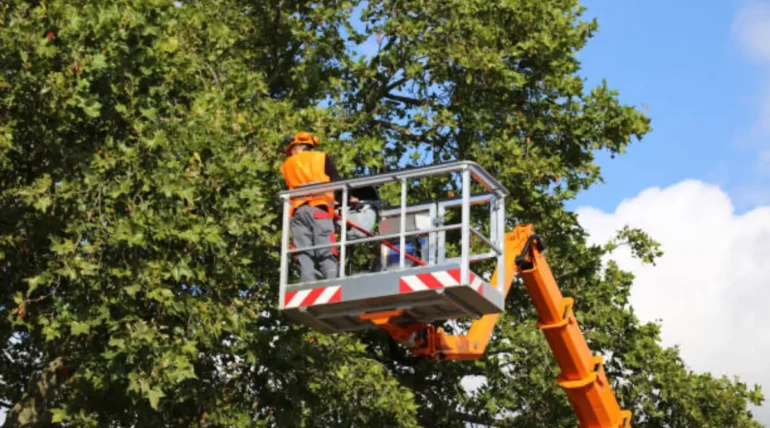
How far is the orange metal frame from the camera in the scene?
48.6 ft

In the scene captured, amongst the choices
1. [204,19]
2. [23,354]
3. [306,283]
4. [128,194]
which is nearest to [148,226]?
[128,194]

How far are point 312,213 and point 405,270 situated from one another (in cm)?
150

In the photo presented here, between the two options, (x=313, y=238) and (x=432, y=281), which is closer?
(x=432, y=281)

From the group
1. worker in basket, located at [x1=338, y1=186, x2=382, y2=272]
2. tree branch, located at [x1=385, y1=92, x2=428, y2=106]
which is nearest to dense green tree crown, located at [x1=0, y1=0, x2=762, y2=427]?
tree branch, located at [x1=385, y1=92, x2=428, y2=106]

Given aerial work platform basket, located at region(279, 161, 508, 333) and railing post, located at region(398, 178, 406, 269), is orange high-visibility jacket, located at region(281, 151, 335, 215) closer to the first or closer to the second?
aerial work platform basket, located at region(279, 161, 508, 333)

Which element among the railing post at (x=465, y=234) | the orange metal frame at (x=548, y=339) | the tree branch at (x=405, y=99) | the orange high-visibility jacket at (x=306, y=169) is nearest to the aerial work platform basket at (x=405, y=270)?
the railing post at (x=465, y=234)

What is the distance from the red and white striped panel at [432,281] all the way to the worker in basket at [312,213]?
1070mm

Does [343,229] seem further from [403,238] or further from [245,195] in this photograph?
[245,195]

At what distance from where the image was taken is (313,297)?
13.4 meters

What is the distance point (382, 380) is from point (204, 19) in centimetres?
670

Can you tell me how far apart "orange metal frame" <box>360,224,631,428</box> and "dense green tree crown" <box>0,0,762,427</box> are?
319 centimetres

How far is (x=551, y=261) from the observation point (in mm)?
23438

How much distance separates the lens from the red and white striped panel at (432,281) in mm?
12828

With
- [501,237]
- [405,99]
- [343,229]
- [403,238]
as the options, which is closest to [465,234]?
[403,238]
